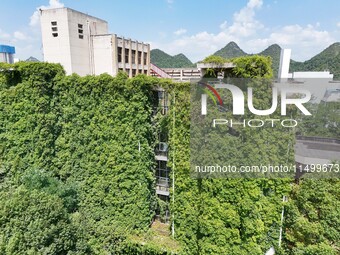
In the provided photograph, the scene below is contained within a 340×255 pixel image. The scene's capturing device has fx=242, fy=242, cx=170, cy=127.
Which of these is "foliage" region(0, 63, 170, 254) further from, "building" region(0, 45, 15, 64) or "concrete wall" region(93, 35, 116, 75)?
"building" region(0, 45, 15, 64)

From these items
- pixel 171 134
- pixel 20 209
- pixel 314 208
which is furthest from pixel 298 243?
pixel 20 209

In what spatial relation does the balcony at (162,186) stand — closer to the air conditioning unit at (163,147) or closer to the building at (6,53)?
the air conditioning unit at (163,147)

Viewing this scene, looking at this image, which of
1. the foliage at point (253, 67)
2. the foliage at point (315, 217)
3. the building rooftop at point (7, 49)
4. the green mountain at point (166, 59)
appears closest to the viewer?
the foliage at point (315, 217)

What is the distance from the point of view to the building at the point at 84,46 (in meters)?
22.8

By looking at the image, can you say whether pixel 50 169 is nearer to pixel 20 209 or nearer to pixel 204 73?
pixel 20 209

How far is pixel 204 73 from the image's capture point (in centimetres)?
1180

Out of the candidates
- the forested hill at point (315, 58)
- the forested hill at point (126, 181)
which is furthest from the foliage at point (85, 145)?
the forested hill at point (315, 58)

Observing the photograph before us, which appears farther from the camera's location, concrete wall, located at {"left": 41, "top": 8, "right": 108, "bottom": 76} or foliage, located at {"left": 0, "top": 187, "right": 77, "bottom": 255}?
concrete wall, located at {"left": 41, "top": 8, "right": 108, "bottom": 76}

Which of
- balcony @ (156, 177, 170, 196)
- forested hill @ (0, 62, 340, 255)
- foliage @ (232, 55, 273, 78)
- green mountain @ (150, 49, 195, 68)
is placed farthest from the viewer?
green mountain @ (150, 49, 195, 68)

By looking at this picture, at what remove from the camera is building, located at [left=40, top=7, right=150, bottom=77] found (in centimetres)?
2278

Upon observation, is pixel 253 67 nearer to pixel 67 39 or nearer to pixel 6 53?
pixel 67 39

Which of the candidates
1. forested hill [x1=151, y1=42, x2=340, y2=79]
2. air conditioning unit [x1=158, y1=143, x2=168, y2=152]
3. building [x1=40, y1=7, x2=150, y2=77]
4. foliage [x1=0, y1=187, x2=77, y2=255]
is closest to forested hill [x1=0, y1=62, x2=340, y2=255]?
foliage [x1=0, y1=187, x2=77, y2=255]

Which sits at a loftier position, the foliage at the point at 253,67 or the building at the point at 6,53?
the building at the point at 6,53

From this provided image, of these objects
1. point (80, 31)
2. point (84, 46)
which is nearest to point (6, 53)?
point (84, 46)
